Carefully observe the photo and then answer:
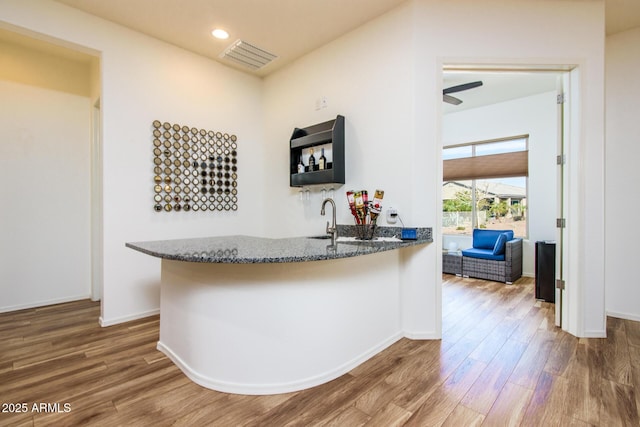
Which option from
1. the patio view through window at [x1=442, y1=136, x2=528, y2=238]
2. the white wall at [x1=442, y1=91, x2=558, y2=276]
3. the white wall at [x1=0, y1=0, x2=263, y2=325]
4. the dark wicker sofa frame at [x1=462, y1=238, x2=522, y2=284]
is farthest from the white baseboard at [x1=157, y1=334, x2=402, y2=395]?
the patio view through window at [x1=442, y1=136, x2=528, y2=238]

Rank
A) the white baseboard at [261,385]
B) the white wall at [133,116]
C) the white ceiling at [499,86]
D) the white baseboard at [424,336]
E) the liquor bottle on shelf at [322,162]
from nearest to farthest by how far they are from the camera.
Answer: the white baseboard at [261,385] → the white baseboard at [424,336] → the white wall at [133,116] → the liquor bottle on shelf at [322,162] → the white ceiling at [499,86]

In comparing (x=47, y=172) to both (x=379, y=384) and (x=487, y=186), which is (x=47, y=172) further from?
(x=487, y=186)

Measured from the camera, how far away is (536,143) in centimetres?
495

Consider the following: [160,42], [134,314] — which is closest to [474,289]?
[134,314]

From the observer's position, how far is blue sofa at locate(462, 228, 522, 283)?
4586 mm

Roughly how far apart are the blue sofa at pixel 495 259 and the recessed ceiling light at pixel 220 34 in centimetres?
457

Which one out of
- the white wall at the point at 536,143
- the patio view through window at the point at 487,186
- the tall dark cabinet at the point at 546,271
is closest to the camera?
the tall dark cabinet at the point at 546,271

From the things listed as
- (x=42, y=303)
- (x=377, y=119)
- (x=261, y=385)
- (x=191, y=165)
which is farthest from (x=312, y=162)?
(x=42, y=303)

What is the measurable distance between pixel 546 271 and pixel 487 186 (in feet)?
7.85

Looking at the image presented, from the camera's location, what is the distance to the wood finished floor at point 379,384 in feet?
5.30

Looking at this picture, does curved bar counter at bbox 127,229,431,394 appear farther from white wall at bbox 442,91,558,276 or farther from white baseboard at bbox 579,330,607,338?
white wall at bbox 442,91,558,276

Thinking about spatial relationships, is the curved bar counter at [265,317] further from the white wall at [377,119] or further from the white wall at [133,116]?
the white wall at [133,116]

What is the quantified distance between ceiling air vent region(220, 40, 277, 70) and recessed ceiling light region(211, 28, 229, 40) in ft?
0.38

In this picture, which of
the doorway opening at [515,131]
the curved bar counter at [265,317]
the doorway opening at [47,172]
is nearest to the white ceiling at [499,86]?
the doorway opening at [515,131]
